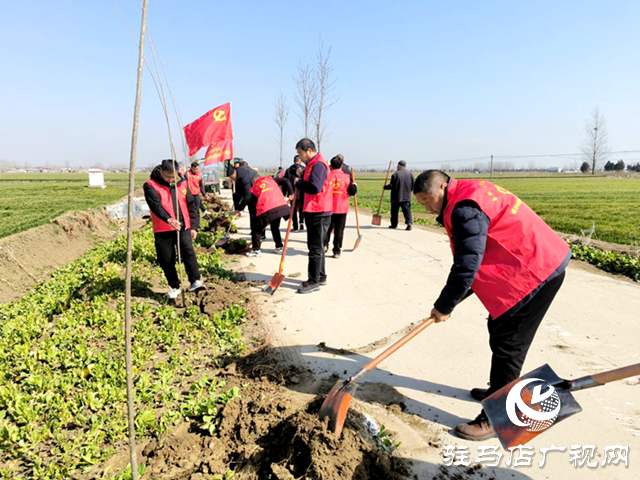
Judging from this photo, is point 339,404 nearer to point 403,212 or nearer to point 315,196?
point 315,196

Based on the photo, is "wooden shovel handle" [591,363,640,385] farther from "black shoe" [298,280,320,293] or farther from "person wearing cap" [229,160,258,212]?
"person wearing cap" [229,160,258,212]

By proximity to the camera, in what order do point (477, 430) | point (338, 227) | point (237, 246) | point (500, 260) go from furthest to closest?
point (237, 246)
point (338, 227)
point (477, 430)
point (500, 260)

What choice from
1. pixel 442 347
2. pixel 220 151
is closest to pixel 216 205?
pixel 220 151

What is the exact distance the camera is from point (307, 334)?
453 centimetres

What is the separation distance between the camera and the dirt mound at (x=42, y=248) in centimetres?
720

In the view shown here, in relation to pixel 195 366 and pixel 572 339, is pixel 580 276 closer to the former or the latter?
pixel 572 339

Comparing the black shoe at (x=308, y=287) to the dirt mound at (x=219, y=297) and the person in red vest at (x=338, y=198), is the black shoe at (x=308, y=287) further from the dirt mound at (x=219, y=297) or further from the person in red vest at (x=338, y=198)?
the person in red vest at (x=338, y=198)

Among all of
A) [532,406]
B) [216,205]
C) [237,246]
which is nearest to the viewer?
[532,406]

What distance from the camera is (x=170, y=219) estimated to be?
16.1 feet

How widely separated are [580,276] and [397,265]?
9.79 feet

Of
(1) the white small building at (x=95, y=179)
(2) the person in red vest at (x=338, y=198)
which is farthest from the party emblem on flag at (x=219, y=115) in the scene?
(1) the white small building at (x=95, y=179)

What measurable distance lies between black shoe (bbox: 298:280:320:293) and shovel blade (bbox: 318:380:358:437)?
10.6 ft

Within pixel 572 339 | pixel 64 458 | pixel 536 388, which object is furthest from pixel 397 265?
pixel 64 458

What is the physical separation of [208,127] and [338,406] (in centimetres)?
679
